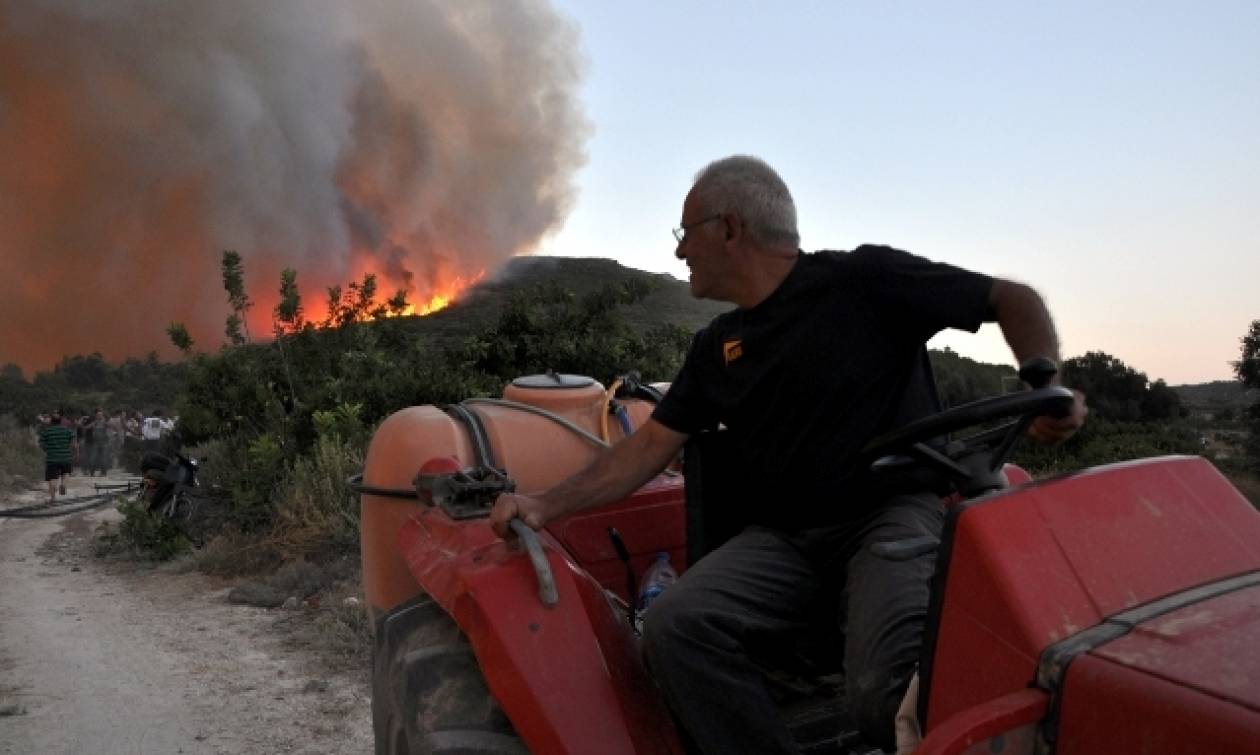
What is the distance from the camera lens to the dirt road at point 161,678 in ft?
16.6

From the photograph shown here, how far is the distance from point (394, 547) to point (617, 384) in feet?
3.29

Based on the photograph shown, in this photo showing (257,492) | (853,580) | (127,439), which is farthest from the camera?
(127,439)

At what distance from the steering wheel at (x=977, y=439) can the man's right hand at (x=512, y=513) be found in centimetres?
95

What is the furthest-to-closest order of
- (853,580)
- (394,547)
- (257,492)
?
1. (257,492)
2. (394,547)
3. (853,580)

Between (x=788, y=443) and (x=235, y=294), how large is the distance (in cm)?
1253

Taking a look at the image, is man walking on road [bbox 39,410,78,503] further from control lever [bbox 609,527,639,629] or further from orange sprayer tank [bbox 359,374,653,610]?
control lever [bbox 609,527,639,629]

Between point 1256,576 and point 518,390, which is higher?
point 518,390

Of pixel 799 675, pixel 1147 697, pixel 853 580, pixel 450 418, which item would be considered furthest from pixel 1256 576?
pixel 450 418

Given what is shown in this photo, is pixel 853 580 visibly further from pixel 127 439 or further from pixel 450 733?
pixel 127 439

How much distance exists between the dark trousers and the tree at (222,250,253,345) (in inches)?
489

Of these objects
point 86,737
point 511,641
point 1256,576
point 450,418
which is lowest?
point 86,737

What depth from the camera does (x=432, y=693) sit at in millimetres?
2467

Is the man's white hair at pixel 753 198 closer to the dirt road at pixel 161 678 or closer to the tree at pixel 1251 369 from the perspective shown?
the dirt road at pixel 161 678

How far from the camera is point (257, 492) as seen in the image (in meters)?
11.0
